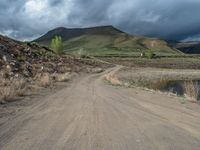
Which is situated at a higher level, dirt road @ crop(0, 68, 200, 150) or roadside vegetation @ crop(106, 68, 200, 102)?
dirt road @ crop(0, 68, 200, 150)

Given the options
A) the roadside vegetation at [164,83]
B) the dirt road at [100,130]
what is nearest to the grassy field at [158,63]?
the roadside vegetation at [164,83]

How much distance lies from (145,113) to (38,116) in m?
3.74

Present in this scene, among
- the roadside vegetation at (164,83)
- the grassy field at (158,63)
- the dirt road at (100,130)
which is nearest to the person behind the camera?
the dirt road at (100,130)

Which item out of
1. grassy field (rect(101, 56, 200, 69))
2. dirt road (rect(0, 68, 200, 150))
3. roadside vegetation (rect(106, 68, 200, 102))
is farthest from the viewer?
grassy field (rect(101, 56, 200, 69))

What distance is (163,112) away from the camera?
562 inches

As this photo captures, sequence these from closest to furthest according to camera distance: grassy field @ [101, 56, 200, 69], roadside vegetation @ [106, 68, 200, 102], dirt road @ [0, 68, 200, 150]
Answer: dirt road @ [0, 68, 200, 150]
roadside vegetation @ [106, 68, 200, 102]
grassy field @ [101, 56, 200, 69]

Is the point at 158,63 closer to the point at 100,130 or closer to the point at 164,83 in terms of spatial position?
the point at 164,83

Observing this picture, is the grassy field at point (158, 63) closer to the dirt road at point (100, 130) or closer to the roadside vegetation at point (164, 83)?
the roadside vegetation at point (164, 83)

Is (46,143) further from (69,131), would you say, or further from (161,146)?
(161,146)

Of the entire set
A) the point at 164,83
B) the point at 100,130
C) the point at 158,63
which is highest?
the point at 100,130

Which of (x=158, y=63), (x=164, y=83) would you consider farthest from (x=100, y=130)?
(x=158, y=63)

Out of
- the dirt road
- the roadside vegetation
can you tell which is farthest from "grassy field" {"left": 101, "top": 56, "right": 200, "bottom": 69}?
the dirt road

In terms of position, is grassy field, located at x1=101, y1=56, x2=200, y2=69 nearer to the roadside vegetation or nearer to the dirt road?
the roadside vegetation

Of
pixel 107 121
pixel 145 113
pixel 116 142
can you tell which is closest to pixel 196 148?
pixel 116 142
